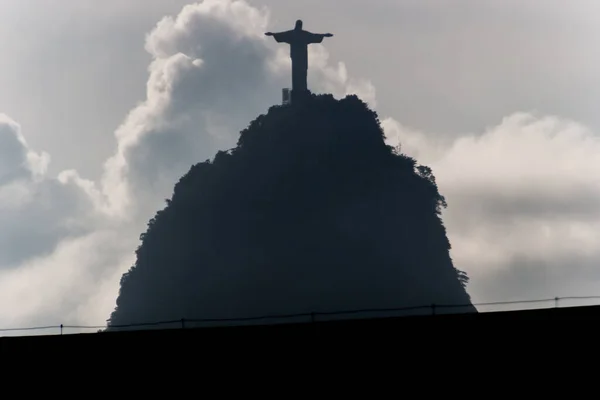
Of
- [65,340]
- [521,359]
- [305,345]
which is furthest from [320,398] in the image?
[65,340]

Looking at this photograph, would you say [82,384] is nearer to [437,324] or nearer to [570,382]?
[437,324]

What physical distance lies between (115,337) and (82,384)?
2.25 meters

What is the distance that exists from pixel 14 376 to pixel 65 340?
8.49 ft

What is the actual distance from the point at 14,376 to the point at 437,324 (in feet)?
54.3

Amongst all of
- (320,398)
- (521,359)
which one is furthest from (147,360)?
(521,359)

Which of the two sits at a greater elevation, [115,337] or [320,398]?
[115,337]

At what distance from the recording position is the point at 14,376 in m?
39.5

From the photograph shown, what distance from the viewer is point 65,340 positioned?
39062 mm

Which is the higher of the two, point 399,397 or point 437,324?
point 437,324

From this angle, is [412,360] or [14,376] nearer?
[412,360]

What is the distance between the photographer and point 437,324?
1419 inches

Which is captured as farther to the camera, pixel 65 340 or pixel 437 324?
pixel 65 340

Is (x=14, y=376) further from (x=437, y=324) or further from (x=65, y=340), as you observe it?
(x=437, y=324)

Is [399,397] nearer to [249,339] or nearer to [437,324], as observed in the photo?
[437,324]
